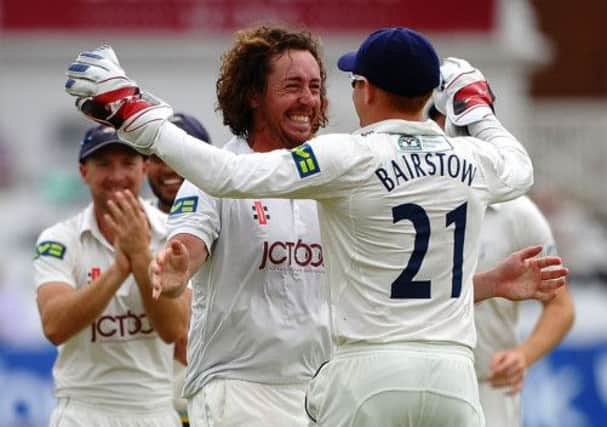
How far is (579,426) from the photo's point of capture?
13.6m

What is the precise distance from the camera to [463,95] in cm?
693

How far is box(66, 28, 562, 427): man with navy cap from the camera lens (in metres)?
6.17

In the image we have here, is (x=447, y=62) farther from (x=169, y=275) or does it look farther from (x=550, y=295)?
(x=169, y=275)

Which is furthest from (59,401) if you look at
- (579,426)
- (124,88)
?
(579,426)

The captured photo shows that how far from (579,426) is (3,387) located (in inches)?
163

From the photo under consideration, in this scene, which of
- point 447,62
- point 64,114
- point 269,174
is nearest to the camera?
point 269,174

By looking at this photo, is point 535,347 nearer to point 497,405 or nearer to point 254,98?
point 497,405

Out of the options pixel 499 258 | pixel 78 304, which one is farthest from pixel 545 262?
pixel 78 304

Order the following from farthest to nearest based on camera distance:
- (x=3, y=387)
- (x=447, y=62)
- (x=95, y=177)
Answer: (x=3, y=387) → (x=95, y=177) → (x=447, y=62)

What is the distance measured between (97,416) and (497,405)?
1803mm

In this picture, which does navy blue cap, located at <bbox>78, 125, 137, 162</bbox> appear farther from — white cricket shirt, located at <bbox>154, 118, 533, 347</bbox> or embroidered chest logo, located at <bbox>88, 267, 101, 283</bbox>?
white cricket shirt, located at <bbox>154, 118, 533, 347</bbox>

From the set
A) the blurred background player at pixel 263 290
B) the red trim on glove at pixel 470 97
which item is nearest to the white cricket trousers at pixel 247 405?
the blurred background player at pixel 263 290

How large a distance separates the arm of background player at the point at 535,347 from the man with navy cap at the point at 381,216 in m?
1.68

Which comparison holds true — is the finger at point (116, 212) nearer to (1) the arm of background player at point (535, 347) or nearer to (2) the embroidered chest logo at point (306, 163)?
(2) the embroidered chest logo at point (306, 163)
